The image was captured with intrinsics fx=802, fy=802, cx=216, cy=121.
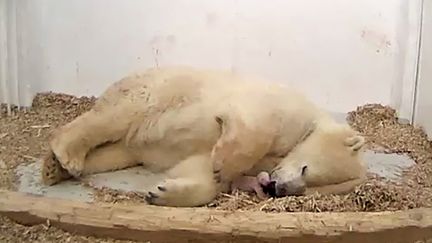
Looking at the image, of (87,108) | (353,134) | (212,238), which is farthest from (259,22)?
(212,238)

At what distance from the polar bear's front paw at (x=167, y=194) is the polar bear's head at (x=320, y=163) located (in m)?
0.31

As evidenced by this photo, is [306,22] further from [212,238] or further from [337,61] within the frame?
[212,238]

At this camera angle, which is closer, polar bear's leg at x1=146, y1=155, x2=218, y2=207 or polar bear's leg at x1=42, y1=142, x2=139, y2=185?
polar bear's leg at x1=146, y1=155, x2=218, y2=207

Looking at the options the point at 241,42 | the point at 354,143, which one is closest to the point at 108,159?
the point at 354,143

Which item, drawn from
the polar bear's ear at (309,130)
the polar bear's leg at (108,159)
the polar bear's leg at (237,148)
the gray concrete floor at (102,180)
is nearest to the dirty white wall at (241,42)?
the gray concrete floor at (102,180)

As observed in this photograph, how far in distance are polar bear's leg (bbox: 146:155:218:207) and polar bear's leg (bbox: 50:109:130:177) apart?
27 cm

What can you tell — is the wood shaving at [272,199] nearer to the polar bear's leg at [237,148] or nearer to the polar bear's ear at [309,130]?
the polar bear's leg at [237,148]

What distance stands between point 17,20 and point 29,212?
5.80 feet

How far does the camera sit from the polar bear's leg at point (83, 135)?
265 centimetres

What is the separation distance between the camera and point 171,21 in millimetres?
3736

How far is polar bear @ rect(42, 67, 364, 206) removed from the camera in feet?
8.30

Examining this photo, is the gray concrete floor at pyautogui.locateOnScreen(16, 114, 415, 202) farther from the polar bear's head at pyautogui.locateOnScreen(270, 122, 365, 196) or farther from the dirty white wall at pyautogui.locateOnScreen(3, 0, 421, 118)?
the dirty white wall at pyautogui.locateOnScreen(3, 0, 421, 118)

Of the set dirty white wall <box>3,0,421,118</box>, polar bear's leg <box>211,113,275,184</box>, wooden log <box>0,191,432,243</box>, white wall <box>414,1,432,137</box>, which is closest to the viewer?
wooden log <box>0,191,432,243</box>

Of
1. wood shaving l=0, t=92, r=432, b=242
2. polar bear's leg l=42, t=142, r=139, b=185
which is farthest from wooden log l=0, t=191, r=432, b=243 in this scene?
polar bear's leg l=42, t=142, r=139, b=185
